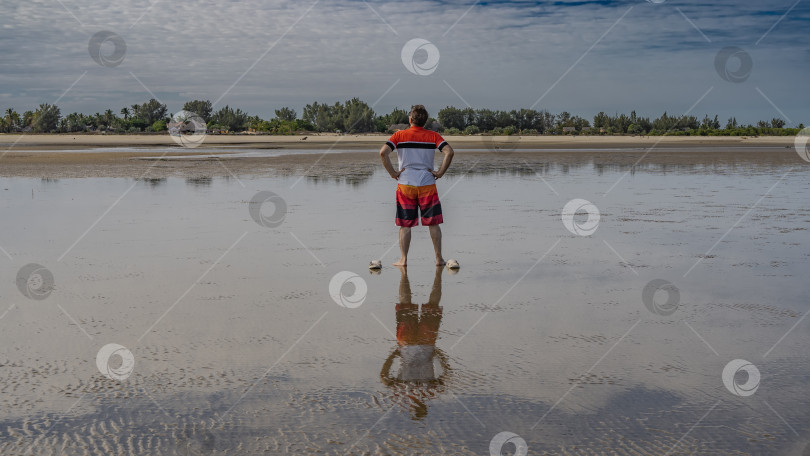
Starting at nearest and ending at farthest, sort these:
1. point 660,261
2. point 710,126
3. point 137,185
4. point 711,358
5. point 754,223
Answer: point 711,358 → point 660,261 → point 754,223 → point 137,185 → point 710,126

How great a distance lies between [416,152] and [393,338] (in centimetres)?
349

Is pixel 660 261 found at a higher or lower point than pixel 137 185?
lower

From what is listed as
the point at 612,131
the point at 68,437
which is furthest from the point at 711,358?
the point at 612,131

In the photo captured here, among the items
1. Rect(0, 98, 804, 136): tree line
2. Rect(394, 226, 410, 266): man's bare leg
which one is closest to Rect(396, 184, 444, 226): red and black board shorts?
A: Rect(394, 226, 410, 266): man's bare leg

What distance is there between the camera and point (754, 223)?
38.8 feet

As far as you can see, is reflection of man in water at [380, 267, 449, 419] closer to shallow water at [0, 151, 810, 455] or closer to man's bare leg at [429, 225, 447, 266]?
shallow water at [0, 151, 810, 455]

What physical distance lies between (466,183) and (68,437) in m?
16.8

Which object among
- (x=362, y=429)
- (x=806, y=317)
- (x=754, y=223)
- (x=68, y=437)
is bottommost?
(x=68, y=437)

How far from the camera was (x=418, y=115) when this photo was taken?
866 centimetres

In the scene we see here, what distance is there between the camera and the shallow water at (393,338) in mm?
3885

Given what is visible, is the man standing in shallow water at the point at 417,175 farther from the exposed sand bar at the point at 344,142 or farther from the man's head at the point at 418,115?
the exposed sand bar at the point at 344,142

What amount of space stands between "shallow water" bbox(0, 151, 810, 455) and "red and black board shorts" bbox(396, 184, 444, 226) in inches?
23.3

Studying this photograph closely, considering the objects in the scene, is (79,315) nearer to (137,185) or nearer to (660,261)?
(660,261)

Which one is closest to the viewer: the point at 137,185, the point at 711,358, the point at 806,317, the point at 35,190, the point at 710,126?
the point at 711,358
